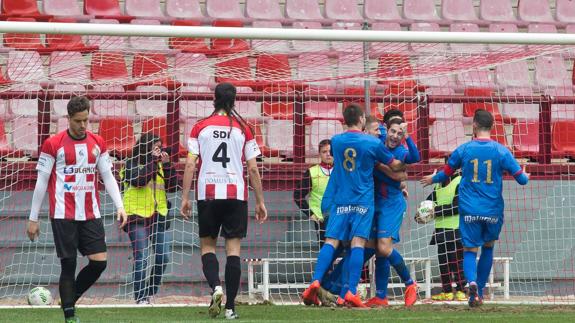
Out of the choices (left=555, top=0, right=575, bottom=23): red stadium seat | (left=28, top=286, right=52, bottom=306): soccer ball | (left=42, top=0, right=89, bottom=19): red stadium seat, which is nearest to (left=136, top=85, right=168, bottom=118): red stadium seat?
(left=28, top=286, right=52, bottom=306): soccer ball

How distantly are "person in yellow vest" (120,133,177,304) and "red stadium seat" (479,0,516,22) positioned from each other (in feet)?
28.1

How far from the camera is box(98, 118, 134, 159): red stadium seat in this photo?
13523mm

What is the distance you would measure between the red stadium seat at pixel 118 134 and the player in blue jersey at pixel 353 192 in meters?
3.60

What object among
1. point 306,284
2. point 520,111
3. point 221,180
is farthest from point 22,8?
point 221,180

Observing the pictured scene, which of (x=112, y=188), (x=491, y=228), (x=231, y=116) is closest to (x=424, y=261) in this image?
(x=491, y=228)

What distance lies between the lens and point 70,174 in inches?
354

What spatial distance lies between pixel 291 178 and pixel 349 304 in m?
3.28

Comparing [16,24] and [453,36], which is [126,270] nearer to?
[16,24]

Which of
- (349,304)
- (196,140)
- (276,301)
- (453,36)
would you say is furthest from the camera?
(276,301)

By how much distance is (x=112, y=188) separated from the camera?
9203 millimetres

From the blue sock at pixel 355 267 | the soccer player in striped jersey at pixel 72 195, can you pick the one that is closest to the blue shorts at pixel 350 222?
the blue sock at pixel 355 267

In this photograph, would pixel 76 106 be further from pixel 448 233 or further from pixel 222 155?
pixel 448 233

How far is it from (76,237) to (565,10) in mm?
12931

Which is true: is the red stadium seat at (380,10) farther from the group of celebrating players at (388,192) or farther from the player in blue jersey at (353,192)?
the player in blue jersey at (353,192)
